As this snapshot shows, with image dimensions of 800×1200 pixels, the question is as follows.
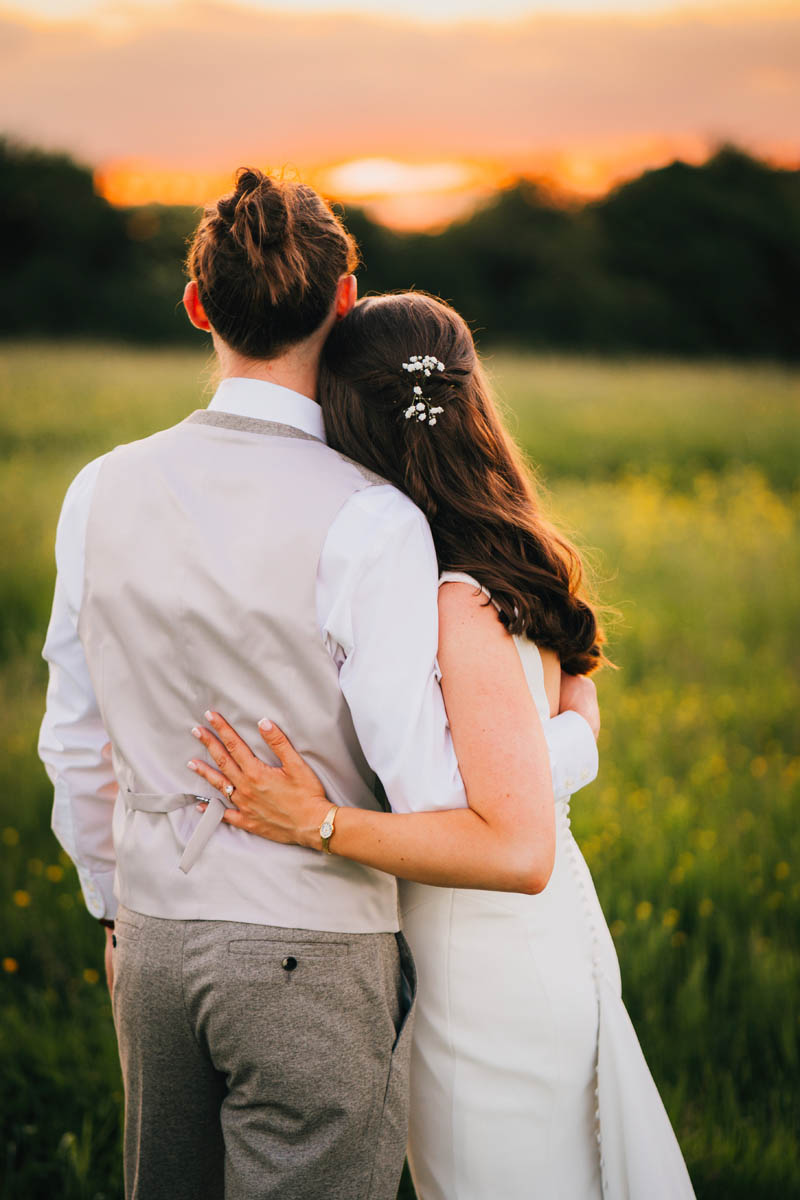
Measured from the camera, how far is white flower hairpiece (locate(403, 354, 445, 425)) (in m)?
1.75

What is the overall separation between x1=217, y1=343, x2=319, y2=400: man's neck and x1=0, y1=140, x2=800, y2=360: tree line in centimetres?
3184

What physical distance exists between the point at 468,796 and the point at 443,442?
2.11 feet

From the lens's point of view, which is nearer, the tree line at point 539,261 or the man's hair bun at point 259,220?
the man's hair bun at point 259,220

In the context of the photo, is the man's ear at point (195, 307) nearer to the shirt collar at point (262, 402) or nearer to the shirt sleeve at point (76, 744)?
the shirt collar at point (262, 402)

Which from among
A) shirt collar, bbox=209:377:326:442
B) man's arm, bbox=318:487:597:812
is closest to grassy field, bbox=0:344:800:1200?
shirt collar, bbox=209:377:326:442

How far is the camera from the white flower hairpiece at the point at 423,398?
1751 millimetres

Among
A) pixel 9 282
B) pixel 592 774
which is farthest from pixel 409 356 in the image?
pixel 9 282

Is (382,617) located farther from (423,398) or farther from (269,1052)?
(269,1052)

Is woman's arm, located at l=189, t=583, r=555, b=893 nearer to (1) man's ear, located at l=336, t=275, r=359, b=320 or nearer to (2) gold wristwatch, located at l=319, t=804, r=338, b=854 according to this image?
(2) gold wristwatch, located at l=319, t=804, r=338, b=854

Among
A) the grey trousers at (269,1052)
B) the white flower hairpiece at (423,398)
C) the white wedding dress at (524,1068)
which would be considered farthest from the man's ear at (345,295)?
the grey trousers at (269,1052)

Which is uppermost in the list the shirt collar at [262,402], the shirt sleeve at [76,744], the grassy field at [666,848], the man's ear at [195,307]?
the man's ear at [195,307]

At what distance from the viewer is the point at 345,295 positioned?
1750 millimetres

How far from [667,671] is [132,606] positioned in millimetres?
5048

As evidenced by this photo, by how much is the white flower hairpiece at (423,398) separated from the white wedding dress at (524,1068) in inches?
18.5
